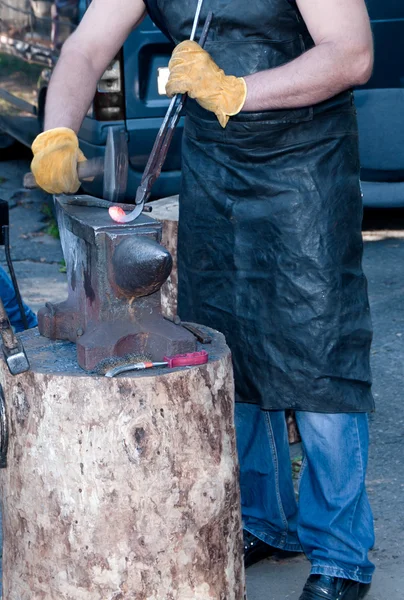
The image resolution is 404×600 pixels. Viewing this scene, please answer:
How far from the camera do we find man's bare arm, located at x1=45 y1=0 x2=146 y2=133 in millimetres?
2799

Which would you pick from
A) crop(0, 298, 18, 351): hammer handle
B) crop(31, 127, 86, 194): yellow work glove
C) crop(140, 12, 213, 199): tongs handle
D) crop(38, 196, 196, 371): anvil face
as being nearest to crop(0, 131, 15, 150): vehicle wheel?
crop(31, 127, 86, 194): yellow work glove

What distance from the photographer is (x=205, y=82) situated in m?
2.47

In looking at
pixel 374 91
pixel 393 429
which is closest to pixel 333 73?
pixel 393 429

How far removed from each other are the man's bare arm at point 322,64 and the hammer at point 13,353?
0.79 m

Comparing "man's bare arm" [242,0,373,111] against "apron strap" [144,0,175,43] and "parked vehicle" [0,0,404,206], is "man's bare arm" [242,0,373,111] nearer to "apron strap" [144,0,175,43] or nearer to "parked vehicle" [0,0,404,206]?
"apron strap" [144,0,175,43]

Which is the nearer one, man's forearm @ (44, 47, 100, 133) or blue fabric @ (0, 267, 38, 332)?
man's forearm @ (44, 47, 100, 133)

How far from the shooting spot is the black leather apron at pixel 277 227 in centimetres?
261

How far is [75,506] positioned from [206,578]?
358mm

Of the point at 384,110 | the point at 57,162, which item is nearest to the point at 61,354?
the point at 57,162

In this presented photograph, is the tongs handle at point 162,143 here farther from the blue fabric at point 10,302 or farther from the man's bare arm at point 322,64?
the blue fabric at point 10,302

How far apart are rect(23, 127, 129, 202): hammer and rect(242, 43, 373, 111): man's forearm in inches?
12.9

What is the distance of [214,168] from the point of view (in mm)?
2729

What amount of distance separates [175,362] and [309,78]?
2.49 ft

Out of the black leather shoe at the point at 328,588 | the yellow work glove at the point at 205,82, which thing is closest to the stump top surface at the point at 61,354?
the yellow work glove at the point at 205,82
